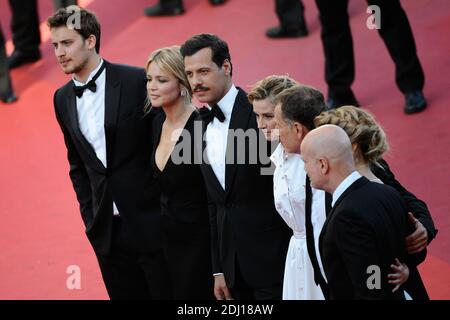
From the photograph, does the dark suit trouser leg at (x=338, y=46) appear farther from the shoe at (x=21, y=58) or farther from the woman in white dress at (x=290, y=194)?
the shoe at (x=21, y=58)

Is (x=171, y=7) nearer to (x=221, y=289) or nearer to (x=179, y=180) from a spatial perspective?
(x=179, y=180)

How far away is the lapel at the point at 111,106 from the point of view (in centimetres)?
441

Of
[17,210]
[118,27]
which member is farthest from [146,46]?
[17,210]

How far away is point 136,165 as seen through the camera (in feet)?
14.6

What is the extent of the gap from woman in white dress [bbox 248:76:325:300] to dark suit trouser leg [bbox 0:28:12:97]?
13.8 ft

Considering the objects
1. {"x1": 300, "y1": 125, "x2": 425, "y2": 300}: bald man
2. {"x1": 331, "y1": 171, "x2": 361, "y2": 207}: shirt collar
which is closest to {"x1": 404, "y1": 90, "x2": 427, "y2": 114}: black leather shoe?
{"x1": 300, "y1": 125, "x2": 425, "y2": 300}: bald man

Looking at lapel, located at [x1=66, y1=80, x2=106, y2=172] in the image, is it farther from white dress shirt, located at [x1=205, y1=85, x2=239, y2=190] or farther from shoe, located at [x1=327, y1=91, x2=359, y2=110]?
shoe, located at [x1=327, y1=91, x2=359, y2=110]

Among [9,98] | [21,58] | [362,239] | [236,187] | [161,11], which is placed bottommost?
[9,98]

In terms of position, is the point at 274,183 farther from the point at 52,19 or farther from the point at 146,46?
the point at 146,46

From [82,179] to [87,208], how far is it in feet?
0.45

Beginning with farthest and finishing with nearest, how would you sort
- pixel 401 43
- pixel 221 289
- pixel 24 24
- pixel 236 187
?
pixel 24 24, pixel 401 43, pixel 221 289, pixel 236 187

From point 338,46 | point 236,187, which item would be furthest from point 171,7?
point 236,187

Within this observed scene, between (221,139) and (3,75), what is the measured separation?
403 centimetres

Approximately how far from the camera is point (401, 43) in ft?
19.7
